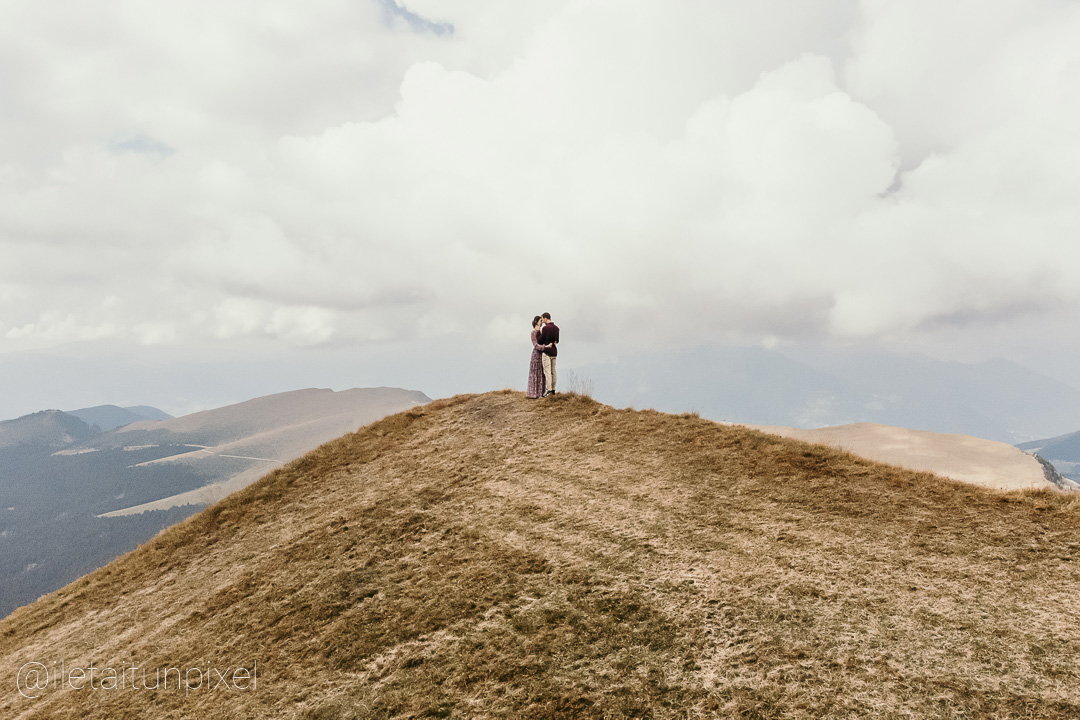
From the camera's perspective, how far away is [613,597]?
39.3 ft

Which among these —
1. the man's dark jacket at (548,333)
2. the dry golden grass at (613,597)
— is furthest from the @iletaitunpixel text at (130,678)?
the man's dark jacket at (548,333)

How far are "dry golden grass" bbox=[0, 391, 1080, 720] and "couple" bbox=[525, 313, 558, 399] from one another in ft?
19.5

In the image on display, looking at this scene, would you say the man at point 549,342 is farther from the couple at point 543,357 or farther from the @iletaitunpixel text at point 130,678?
the @iletaitunpixel text at point 130,678

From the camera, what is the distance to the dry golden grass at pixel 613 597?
922 centimetres

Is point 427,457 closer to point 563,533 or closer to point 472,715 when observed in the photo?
point 563,533

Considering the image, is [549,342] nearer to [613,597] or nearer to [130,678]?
[613,597]

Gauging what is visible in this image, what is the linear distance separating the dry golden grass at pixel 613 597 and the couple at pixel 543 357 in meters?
5.93

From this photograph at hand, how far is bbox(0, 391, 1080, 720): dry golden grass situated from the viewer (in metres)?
9.22

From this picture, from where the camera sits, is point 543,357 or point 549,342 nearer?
point 549,342

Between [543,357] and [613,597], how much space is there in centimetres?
1593

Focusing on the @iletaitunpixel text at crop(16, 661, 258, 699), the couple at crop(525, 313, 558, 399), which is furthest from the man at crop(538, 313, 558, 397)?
the @iletaitunpixel text at crop(16, 661, 258, 699)

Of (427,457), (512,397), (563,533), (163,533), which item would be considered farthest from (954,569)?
(163,533)

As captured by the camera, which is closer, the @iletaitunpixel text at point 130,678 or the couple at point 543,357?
the @iletaitunpixel text at point 130,678

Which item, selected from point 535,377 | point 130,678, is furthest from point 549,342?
point 130,678
